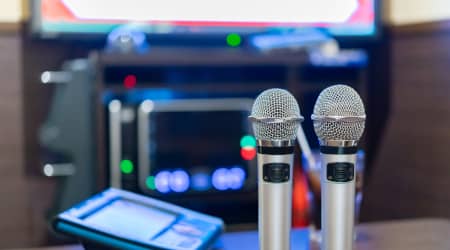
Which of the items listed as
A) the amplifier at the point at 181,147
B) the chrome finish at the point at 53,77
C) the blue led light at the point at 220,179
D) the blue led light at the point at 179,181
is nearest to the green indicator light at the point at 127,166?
the amplifier at the point at 181,147

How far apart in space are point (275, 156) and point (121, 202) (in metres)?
0.41

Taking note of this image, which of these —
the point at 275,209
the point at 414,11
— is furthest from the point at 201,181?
the point at 275,209

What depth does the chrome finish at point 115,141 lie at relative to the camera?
180cm

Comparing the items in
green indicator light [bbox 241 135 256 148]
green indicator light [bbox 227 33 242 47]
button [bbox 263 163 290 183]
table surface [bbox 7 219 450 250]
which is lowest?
table surface [bbox 7 219 450 250]

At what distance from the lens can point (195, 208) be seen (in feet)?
6.42

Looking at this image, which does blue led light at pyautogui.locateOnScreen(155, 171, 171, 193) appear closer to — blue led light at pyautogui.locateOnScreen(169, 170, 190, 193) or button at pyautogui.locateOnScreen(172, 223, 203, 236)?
blue led light at pyautogui.locateOnScreen(169, 170, 190, 193)

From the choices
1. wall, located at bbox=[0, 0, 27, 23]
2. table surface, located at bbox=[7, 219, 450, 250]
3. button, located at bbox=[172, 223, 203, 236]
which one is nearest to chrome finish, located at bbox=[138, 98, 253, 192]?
wall, located at bbox=[0, 0, 27, 23]

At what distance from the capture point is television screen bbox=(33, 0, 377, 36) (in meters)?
1.89

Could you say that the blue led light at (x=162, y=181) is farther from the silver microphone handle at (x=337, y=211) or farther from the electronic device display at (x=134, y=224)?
the silver microphone handle at (x=337, y=211)

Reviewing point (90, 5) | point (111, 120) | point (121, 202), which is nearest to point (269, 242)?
point (121, 202)

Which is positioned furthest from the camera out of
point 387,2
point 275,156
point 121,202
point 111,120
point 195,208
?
point 387,2

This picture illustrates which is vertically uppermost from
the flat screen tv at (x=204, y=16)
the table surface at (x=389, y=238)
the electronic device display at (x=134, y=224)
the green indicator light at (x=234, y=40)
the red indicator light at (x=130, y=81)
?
the flat screen tv at (x=204, y=16)

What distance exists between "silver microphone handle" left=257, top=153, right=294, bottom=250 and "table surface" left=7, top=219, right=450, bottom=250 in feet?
0.98

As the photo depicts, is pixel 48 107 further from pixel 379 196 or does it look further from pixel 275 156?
pixel 275 156
